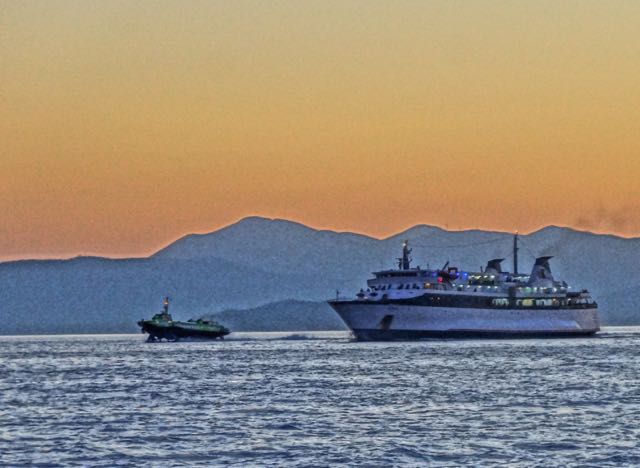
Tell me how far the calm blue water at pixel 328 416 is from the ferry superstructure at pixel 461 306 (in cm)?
7133

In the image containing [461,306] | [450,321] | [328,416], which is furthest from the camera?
[461,306]

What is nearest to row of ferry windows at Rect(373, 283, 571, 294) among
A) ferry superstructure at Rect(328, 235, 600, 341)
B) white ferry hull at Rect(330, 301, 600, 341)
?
ferry superstructure at Rect(328, 235, 600, 341)

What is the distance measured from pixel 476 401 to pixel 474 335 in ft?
385

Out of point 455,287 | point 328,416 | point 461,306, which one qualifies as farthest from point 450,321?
point 328,416

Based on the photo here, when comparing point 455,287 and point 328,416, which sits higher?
point 455,287

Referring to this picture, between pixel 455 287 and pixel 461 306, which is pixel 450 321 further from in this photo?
pixel 455 287

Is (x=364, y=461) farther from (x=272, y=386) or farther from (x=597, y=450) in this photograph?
(x=272, y=386)

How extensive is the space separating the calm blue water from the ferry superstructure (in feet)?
234

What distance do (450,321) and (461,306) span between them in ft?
9.47

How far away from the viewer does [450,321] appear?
556ft

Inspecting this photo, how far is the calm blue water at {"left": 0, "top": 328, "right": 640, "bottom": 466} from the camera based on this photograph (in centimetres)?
3903

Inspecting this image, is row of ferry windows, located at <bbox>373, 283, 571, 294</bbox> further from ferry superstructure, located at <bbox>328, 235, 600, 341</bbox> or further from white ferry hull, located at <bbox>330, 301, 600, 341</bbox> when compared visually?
white ferry hull, located at <bbox>330, 301, 600, 341</bbox>

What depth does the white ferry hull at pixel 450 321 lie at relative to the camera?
164 metres

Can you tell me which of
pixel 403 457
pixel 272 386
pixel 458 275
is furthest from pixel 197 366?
pixel 458 275
